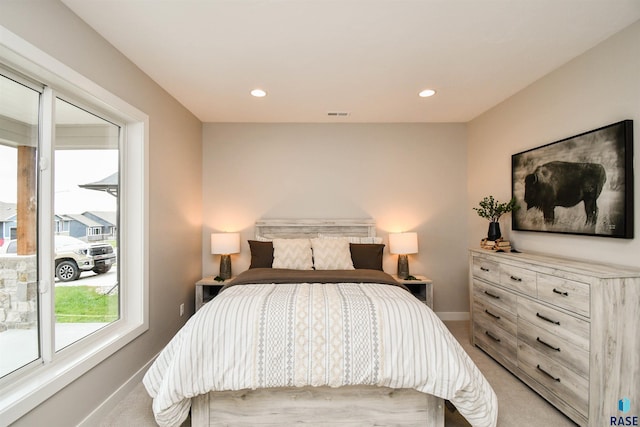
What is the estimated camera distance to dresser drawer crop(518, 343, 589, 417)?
1.83 m

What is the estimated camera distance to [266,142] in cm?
383

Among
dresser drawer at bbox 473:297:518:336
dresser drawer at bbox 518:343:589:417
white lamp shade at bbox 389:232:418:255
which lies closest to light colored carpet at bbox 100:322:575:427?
dresser drawer at bbox 518:343:589:417

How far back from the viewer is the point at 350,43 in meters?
2.08

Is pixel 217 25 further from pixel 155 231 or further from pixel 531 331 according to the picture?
pixel 531 331

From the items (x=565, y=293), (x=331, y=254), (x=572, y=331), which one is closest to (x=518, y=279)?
(x=565, y=293)

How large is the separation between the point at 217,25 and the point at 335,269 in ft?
7.81

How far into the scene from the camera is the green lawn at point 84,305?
1.84 meters

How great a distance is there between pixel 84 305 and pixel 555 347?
10.9 ft

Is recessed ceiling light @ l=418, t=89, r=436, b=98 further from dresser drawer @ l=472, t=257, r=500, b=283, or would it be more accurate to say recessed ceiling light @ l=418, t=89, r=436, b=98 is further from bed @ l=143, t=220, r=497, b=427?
bed @ l=143, t=220, r=497, b=427

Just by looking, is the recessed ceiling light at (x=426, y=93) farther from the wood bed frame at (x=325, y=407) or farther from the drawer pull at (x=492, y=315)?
the wood bed frame at (x=325, y=407)

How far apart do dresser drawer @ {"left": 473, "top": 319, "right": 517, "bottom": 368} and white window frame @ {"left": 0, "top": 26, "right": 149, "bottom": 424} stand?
122 inches

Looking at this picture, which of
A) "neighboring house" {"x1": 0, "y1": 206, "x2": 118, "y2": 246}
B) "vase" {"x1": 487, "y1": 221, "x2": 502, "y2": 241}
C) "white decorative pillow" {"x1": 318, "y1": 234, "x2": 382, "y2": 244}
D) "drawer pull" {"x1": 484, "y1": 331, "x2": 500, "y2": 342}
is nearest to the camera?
"neighboring house" {"x1": 0, "y1": 206, "x2": 118, "y2": 246}

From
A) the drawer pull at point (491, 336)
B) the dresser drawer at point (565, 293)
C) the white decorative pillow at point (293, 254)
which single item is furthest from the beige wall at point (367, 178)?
the dresser drawer at point (565, 293)

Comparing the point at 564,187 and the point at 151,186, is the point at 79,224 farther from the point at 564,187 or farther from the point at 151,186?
the point at 564,187
